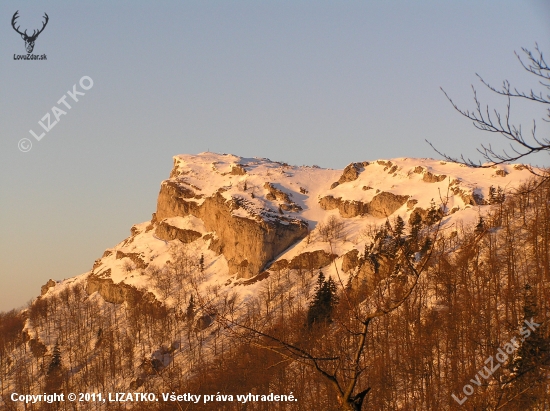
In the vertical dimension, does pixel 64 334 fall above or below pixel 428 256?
above

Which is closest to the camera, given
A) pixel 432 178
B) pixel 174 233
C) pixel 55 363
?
pixel 55 363

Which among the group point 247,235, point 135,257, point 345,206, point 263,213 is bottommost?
point 247,235

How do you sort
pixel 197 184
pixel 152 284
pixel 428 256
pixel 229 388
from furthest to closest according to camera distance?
1. pixel 197 184
2. pixel 152 284
3. pixel 229 388
4. pixel 428 256

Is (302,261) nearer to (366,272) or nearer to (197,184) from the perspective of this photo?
(366,272)

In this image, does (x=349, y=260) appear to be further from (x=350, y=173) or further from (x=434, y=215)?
(x=434, y=215)

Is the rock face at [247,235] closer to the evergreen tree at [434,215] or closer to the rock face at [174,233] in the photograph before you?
the rock face at [174,233]

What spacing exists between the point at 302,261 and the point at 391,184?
2620cm

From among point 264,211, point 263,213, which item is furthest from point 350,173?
point 263,213

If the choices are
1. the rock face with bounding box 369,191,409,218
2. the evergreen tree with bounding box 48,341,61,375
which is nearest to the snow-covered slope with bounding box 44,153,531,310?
the rock face with bounding box 369,191,409,218

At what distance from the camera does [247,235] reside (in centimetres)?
11150

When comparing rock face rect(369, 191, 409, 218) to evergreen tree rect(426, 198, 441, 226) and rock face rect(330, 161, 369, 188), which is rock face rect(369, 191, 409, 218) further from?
evergreen tree rect(426, 198, 441, 226)

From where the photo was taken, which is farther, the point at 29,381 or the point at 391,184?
the point at 391,184

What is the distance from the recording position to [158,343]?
85125 mm

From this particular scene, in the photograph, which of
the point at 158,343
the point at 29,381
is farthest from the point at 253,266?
the point at 29,381
